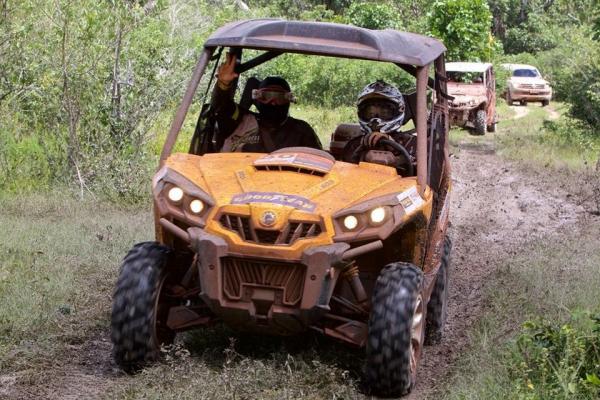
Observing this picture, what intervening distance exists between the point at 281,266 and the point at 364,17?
27.3 metres

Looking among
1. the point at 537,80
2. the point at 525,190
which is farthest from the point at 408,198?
the point at 537,80

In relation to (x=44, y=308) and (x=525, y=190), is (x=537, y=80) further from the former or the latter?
(x=44, y=308)

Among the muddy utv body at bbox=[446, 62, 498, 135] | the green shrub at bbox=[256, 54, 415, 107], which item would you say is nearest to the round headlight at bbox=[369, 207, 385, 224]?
the green shrub at bbox=[256, 54, 415, 107]

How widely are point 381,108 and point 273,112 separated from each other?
794mm

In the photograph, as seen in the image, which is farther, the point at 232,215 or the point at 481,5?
the point at 481,5

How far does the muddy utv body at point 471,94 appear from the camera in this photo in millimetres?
23828

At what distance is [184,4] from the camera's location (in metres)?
22.9

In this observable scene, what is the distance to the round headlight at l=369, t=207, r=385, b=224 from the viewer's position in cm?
530

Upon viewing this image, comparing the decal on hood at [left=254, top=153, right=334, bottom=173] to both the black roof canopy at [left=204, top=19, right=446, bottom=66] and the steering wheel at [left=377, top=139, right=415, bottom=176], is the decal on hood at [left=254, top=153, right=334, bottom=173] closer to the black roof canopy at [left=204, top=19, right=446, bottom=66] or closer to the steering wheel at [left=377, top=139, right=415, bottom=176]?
the steering wheel at [left=377, top=139, right=415, bottom=176]

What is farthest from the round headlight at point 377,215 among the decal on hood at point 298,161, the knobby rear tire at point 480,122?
the knobby rear tire at point 480,122

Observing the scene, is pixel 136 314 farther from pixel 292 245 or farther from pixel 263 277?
pixel 292 245

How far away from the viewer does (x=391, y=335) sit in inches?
202

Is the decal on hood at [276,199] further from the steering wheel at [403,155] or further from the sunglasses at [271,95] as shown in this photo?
the sunglasses at [271,95]

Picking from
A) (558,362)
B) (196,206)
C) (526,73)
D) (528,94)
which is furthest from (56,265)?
(526,73)
